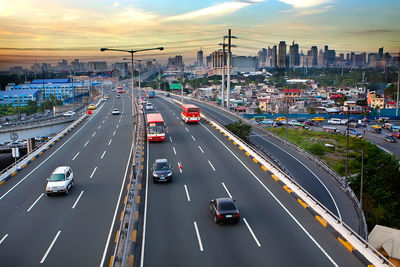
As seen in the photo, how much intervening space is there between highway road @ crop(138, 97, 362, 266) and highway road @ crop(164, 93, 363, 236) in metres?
9.44

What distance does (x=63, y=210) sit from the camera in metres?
18.9

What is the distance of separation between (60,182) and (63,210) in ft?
8.99

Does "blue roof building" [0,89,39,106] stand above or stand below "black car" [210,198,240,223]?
above

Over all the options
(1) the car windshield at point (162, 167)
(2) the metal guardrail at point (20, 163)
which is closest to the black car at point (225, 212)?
(1) the car windshield at point (162, 167)

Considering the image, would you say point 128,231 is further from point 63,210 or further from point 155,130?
point 155,130

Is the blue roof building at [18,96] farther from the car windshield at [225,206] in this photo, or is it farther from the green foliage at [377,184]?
the car windshield at [225,206]

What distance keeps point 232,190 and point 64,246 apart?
10.7m

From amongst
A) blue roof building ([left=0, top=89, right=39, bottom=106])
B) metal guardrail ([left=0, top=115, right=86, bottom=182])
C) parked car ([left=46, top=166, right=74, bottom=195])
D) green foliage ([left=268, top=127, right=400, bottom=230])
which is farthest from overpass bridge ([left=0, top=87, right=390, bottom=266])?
blue roof building ([left=0, top=89, right=39, bottom=106])

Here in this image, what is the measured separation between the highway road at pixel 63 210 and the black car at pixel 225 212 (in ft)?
17.3

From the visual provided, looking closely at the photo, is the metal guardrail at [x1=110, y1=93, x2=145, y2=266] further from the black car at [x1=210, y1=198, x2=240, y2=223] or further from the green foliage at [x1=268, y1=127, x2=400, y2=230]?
the green foliage at [x1=268, y1=127, x2=400, y2=230]

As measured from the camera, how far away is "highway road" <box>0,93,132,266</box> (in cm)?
1434

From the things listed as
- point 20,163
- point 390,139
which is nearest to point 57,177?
point 20,163

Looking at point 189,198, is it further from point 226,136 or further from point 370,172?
point 370,172

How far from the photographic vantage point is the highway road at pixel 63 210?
14.3 meters
